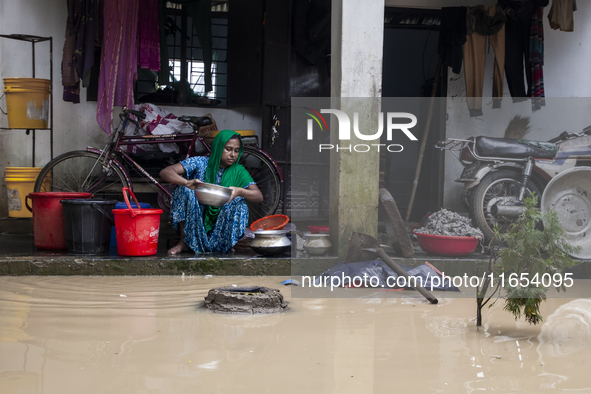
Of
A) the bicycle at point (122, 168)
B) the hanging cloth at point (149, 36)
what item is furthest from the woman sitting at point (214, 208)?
the hanging cloth at point (149, 36)

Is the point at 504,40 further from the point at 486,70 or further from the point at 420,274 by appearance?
the point at 420,274

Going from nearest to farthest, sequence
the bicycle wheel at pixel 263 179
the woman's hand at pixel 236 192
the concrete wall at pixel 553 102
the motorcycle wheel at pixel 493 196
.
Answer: the woman's hand at pixel 236 192, the motorcycle wheel at pixel 493 196, the bicycle wheel at pixel 263 179, the concrete wall at pixel 553 102

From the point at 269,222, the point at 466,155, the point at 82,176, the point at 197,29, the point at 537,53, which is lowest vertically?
the point at 269,222

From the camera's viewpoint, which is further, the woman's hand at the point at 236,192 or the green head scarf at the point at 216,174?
the green head scarf at the point at 216,174

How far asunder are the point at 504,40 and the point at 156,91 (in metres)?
4.27

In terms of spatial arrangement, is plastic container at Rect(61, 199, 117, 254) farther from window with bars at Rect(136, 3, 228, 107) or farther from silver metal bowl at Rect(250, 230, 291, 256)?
window with bars at Rect(136, 3, 228, 107)

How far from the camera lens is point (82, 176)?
5.96 meters

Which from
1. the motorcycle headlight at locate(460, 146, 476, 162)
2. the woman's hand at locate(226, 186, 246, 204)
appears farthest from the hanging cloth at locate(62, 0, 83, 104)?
the motorcycle headlight at locate(460, 146, 476, 162)

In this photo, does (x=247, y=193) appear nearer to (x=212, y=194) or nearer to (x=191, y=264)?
(x=212, y=194)

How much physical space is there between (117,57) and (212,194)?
2.43 metres

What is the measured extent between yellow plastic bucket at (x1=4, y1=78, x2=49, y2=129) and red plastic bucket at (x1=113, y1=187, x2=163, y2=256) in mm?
2021

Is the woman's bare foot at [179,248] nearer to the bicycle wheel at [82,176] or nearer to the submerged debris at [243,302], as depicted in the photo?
the bicycle wheel at [82,176]

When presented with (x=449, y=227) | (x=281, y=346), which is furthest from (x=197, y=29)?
(x=281, y=346)

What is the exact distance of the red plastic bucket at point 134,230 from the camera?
4242 mm
